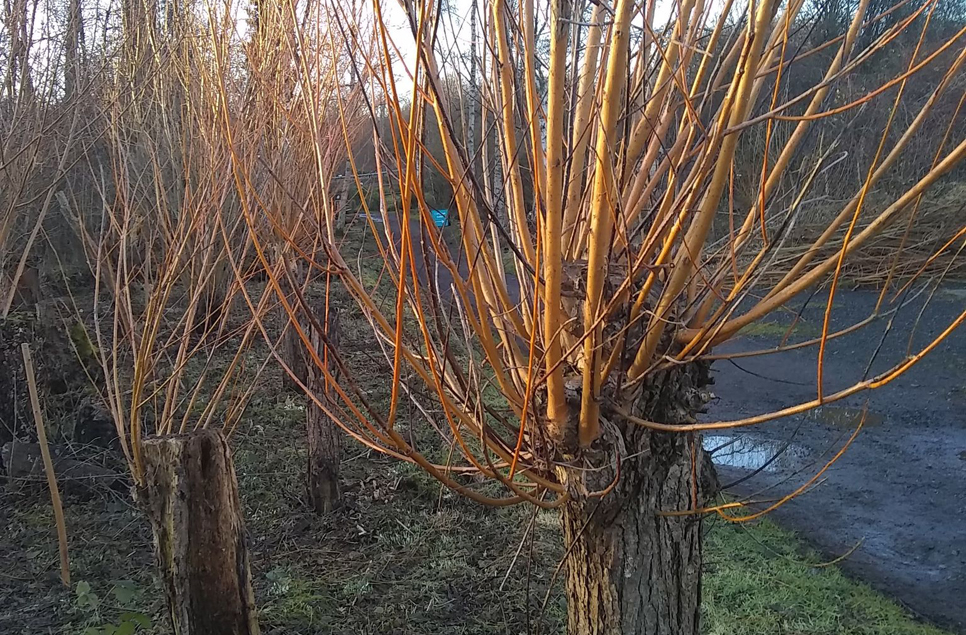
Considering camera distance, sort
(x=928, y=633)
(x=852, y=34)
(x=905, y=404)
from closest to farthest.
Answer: (x=852, y=34) < (x=928, y=633) < (x=905, y=404)

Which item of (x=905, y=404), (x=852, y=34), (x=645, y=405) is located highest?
(x=852, y=34)

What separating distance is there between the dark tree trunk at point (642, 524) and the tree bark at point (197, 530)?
122 centimetres

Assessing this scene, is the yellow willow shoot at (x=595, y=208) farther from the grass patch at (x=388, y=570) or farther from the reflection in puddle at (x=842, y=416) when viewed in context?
the reflection in puddle at (x=842, y=416)

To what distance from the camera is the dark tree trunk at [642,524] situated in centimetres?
171

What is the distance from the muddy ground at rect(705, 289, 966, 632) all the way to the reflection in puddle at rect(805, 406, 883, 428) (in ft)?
0.04

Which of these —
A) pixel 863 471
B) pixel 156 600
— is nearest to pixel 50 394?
pixel 156 600

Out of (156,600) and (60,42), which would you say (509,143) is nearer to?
(156,600)

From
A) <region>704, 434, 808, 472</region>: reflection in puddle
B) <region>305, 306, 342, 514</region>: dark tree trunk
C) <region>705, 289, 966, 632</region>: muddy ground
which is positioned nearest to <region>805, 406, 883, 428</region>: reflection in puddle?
<region>705, 289, 966, 632</region>: muddy ground

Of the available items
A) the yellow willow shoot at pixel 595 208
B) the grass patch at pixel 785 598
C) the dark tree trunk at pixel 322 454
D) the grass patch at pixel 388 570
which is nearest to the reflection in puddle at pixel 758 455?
the grass patch at pixel 388 570

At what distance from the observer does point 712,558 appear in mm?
3758

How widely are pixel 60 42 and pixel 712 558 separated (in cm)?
460

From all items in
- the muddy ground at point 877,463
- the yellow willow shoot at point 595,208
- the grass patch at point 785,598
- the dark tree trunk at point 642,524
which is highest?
the yellow willow shoot at point 595,208

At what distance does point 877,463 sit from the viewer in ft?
16.5

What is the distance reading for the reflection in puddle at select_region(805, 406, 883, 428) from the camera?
570cm
